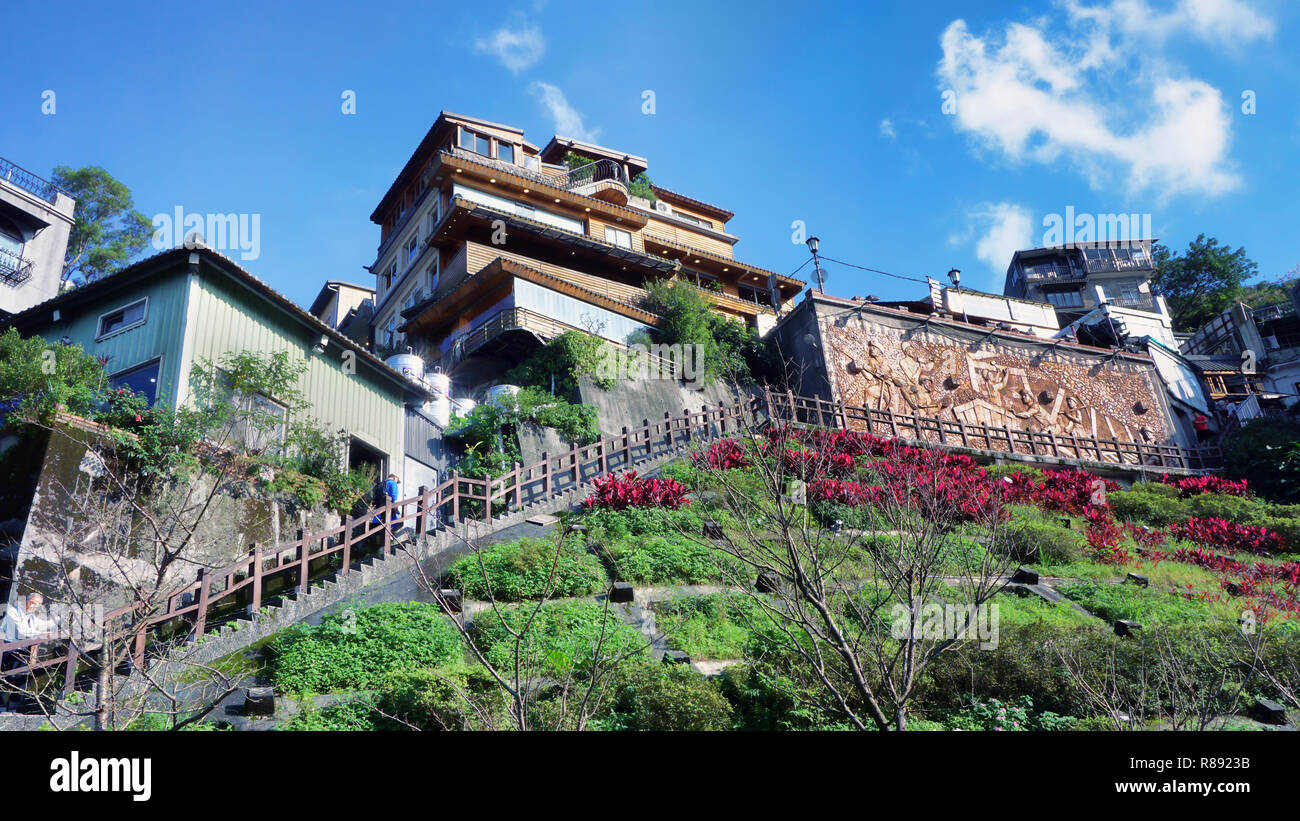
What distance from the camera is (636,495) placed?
16.7 meters

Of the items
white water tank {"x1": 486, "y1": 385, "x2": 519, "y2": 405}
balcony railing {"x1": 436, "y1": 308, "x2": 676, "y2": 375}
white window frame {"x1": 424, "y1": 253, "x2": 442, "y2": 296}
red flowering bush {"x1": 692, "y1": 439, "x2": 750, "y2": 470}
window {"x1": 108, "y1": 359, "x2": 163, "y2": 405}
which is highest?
white window frame {"x1": 424, "y1": 253, "x2": 442, "y2": 296}

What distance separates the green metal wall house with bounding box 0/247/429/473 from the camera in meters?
16.3

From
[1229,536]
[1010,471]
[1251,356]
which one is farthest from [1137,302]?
[1229,536]

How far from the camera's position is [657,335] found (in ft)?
93.5

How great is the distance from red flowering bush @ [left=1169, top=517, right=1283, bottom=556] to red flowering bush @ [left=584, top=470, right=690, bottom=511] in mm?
11469

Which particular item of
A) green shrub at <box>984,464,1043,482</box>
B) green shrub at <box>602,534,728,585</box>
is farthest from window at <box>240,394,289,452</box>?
green shrub at <box>984,464,1043,482</box>

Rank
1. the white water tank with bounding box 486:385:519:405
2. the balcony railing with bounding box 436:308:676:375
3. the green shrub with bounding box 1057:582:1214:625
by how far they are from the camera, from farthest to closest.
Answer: the balcony railing with bounding box 436:308:676:375, the white water tank with bounding box 486:385:519:405, the green shrub with bounding box 1057:582:1214:625

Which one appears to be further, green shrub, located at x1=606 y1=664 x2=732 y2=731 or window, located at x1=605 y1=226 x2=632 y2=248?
window, located at x1=605 y1=226 x2=632 y2=248

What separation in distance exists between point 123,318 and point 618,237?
20220mm

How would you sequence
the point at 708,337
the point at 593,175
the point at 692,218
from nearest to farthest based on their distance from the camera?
the point at 708,337 < the point at 593,175 < the point at 692,218

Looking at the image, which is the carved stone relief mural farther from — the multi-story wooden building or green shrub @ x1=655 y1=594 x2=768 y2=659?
green shrub @ x1=655 y1=594 x2=768 y2=659

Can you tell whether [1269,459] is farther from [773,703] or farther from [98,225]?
[98,225]

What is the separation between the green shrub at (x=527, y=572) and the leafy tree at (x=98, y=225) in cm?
2419
